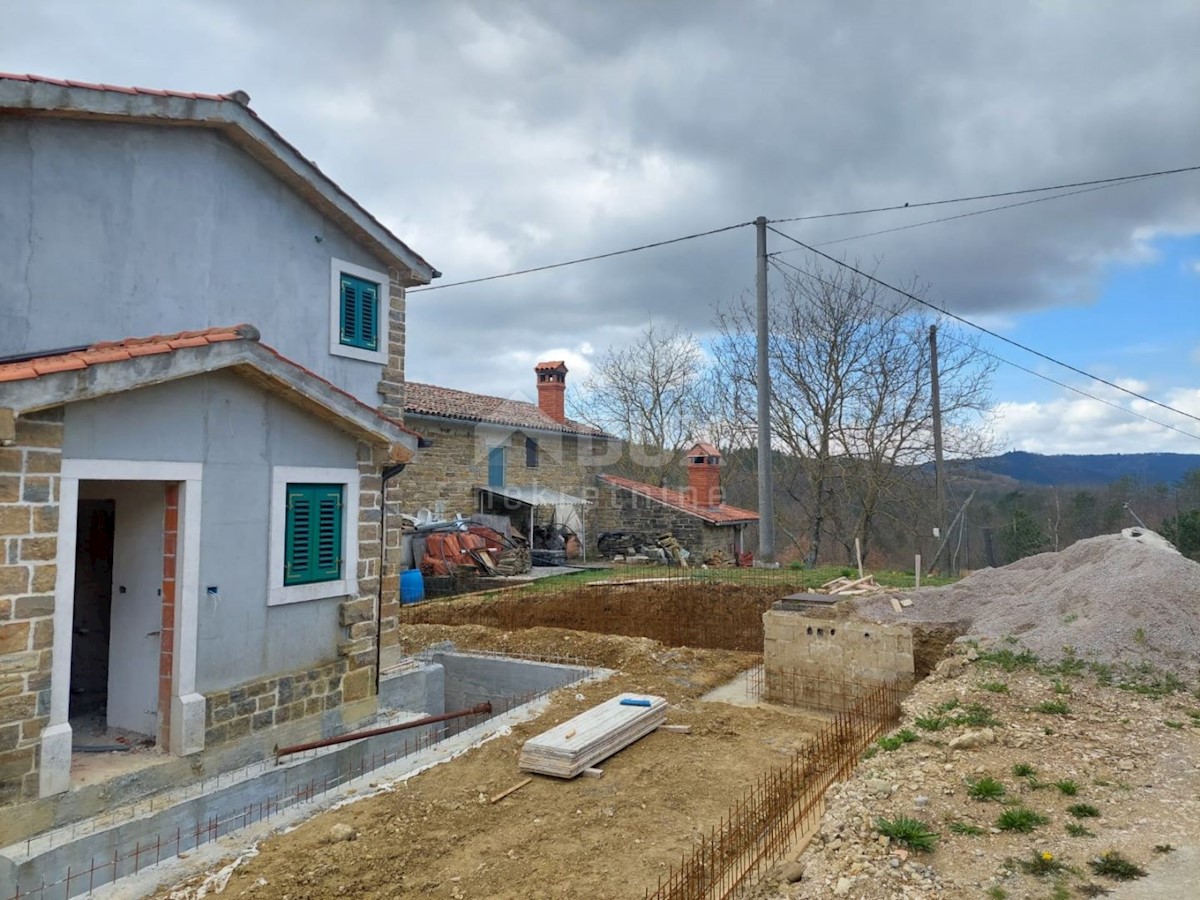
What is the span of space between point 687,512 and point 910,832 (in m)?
21.1

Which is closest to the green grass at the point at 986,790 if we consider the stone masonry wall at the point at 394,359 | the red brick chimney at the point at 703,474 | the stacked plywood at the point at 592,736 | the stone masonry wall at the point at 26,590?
the stacked plywood at the point at 592,736

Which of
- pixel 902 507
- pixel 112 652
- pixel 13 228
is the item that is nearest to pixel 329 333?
pixel 13 228

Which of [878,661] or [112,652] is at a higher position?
[112,652]

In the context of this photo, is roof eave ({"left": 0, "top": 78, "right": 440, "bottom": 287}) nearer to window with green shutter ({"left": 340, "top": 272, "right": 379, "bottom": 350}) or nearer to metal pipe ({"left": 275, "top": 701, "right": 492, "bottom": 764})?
window with green shutter ({"left": 340, "top": 272, "right": 379, "bottom": 350})

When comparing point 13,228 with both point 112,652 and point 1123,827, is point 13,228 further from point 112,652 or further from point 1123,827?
point 1123,827

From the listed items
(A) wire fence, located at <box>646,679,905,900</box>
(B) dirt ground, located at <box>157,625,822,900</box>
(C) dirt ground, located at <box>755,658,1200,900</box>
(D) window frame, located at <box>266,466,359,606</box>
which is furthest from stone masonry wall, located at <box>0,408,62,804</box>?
(C) dirt ground, located at <box>755,658,1200,900</box>

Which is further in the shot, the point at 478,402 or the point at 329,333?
the point at 478,402

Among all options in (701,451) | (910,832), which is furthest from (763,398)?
(910,832)

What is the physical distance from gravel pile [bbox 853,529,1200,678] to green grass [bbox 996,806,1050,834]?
476 cm

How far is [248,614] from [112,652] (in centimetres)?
140

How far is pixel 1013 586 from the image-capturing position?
12945 mm

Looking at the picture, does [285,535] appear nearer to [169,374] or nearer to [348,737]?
[169,374]

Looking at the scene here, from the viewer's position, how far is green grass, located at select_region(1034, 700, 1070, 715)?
7521mm

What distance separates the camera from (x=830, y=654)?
1022 centimetres
